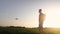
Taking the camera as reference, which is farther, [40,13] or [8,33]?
[8,33]

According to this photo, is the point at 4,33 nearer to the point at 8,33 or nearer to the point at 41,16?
the point at 8,33

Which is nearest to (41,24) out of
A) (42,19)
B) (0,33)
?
(42,19)

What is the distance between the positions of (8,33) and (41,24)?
7761 millimetres

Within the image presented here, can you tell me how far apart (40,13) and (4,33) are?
322 inches

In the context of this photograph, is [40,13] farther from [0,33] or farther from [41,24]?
[0,33]

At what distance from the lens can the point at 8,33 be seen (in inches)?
904

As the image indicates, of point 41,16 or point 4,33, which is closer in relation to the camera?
point 41,16

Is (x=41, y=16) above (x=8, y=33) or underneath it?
above

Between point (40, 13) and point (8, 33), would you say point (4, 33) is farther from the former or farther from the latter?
point (40, 13)

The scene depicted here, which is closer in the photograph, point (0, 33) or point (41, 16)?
point (41, 16)

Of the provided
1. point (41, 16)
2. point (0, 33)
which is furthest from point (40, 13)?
point (0, 33)

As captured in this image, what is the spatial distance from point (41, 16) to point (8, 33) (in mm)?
8086

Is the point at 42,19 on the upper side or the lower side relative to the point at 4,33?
upper

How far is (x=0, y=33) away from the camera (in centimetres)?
2228
